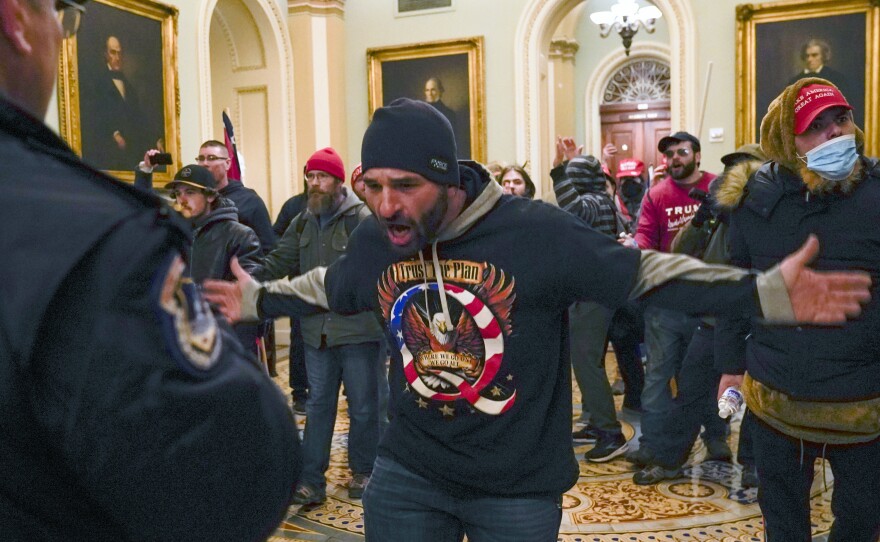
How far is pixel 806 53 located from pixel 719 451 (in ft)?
19.4

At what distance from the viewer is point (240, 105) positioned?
33.2ft

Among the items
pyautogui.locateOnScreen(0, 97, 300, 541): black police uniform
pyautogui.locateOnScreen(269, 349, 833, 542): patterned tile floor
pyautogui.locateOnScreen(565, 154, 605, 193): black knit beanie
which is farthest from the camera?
pyautogui.locateOnScreen(565, 154, 605, 193): black knit beanie

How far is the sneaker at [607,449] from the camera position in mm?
5047

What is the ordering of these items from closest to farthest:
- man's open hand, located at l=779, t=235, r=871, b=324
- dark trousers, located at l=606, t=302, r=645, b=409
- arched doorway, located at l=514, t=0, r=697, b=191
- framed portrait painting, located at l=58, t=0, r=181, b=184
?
man's open hand, located at l=779, t=235, r=871, b=324 < dark trousers, located at l=606, t=302, r=645, b=409 < framed portrait painting, located at l=58, t=0, r=181, b=184 < arched doorway, located at l=514, t=0, r=697, b=191

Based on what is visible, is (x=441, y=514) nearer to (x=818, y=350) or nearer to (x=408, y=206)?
(x=408, y=206)

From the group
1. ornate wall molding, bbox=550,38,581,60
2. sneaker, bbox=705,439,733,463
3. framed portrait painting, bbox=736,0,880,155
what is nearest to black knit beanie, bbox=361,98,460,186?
sneaker, bbox=705,439,733,463

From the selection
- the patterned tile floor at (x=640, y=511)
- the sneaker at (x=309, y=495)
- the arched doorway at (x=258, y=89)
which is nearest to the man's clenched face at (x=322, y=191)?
the sneaker at (x=309, y=495)

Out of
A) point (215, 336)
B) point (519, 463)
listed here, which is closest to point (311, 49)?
point (519, 463)

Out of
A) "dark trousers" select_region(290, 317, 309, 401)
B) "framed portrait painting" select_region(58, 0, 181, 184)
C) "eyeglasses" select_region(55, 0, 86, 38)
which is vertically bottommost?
"dark trousers" select_region(290, 317, 309, 401)

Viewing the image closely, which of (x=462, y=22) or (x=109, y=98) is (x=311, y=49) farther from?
(x=109, y=98)

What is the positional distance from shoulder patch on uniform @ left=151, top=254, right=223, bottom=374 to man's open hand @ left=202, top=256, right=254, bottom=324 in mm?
1436

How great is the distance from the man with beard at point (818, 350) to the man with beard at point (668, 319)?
2.02m

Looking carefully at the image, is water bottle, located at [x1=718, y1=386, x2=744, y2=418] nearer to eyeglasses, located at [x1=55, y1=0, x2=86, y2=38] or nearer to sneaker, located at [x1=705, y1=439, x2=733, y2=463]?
sneaker, located at [x1=705, y1=439, x2=733, y2=463]

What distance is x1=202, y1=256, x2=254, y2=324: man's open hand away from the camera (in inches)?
87.4
